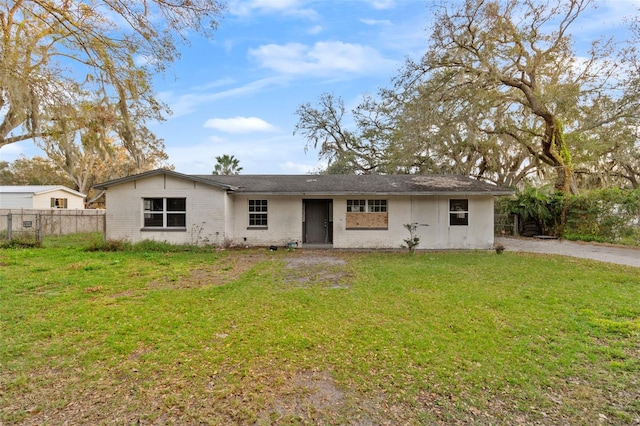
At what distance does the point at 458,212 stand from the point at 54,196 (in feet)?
91.9

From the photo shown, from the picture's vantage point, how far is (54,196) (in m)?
23.8

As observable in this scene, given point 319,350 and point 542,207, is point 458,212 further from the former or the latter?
point 319,350

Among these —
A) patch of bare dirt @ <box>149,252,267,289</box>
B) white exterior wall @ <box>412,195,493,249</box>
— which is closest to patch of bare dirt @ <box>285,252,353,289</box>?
patch of bare dirt @ <box>149,252,267,289</box>

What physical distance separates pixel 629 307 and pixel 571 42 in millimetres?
15151

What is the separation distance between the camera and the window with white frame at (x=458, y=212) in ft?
43.1

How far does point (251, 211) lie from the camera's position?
1355cm

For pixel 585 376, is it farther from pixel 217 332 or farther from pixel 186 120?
pixel 186 120

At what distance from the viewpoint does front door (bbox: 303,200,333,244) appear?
14031 mm

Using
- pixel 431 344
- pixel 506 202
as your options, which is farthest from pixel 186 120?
pixel 506 202

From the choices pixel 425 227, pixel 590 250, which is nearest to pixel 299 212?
pixel 425 227

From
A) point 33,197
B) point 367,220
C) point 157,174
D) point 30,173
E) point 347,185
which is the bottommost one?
point 367,220

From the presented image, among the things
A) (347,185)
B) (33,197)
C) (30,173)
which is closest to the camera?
(347,185)

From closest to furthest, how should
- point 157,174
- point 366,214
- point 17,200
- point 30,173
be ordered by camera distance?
point 157,174, point 366,214, point 17,200, point 30,173

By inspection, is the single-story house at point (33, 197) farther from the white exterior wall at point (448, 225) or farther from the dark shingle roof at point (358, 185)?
the white exterior wall at point (448, 225)
